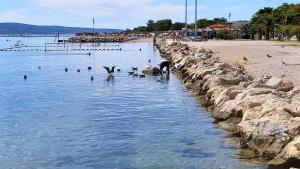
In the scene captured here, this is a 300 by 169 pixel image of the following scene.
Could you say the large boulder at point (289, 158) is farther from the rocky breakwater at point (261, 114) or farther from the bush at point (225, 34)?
the bush at point (225, 34)

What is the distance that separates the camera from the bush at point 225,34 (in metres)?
98.4

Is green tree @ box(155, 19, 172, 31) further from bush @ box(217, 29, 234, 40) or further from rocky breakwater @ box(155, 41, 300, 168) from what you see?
rocky breakwater @ box(155, 41, 300, 168)

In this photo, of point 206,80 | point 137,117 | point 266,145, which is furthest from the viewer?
point 206,80

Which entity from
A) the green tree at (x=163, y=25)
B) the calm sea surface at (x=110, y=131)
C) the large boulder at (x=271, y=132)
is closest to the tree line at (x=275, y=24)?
the calm sea surface at (x=110, y=131)

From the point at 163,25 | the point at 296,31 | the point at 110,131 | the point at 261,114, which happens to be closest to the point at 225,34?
the point at 296,31

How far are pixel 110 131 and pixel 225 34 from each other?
85423mm

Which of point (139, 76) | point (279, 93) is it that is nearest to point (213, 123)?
point (279, 93)

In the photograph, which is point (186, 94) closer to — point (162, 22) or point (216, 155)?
point (216, 155)

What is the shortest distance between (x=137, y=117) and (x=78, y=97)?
7.07m

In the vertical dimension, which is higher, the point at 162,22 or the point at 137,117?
Answer: the point at 162,22

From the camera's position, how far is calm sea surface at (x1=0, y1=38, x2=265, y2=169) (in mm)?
12523

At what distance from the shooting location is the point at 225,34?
99.4 meters

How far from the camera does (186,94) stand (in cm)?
2531

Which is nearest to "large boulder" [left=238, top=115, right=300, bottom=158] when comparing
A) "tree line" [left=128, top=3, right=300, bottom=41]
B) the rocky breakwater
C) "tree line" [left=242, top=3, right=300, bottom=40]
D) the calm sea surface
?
the rocky breakwater
